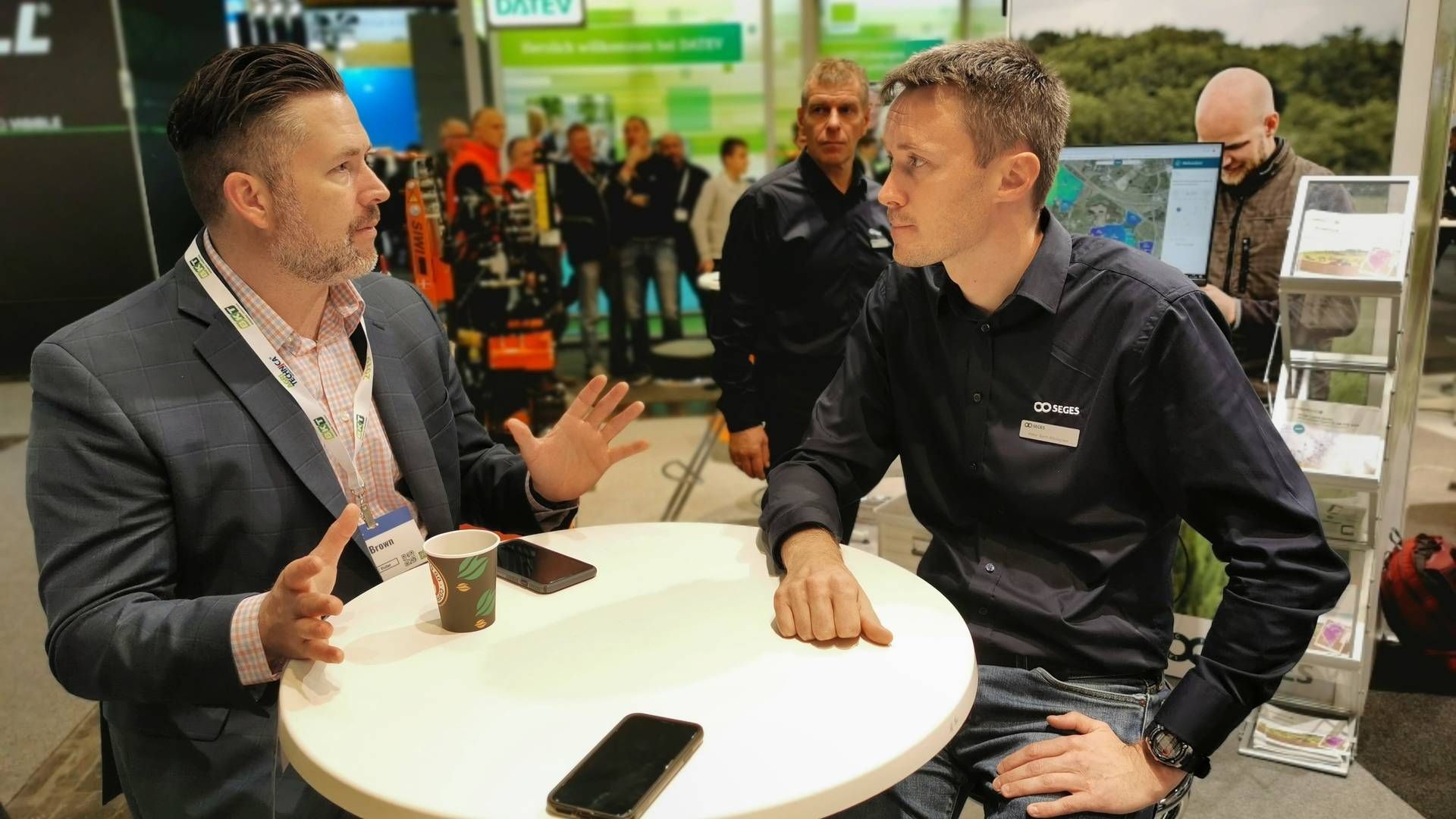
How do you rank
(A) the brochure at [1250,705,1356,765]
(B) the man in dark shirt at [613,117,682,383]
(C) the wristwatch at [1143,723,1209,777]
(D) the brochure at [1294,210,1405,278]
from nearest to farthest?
(C) the wristwatch at [1143,723,1209,777] < (D) the brochure at [1294,210,1405,278] < (A) the brochure at [1250,705,1356,765] < (B) the man in dark shirt at [613,117,682,383]

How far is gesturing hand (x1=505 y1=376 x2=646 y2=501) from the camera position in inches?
67.4

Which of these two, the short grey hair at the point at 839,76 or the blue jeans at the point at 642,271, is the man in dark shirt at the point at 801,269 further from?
the blue jeans at the point at 642,271

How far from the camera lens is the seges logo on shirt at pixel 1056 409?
1.53 metres

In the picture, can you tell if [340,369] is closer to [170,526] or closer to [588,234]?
[170,526]

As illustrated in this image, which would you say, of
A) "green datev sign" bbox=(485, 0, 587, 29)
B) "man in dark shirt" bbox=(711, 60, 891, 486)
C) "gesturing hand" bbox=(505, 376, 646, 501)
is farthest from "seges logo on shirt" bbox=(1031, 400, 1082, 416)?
"green datev sign" bbox=(485, 0, 587, 29)

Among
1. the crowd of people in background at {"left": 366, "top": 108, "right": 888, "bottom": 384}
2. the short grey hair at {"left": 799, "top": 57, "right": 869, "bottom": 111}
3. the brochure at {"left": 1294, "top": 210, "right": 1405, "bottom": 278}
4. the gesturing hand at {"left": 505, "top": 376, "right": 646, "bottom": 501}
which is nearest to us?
the gesturing hand at {"left": 505, "top": 376, "right": 646, "bottom": 501}

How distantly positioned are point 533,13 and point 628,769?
22.5ft

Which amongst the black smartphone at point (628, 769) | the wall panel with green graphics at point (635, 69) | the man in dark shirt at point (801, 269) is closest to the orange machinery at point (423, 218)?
the man in dark shirt at point (801, 269)

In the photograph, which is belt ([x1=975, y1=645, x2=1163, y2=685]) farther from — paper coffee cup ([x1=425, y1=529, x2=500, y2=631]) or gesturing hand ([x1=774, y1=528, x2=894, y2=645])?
paper coffee cup ([x1=425, y1=529, x2=500, y2=631])

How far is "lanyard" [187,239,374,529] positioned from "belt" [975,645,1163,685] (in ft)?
3.40

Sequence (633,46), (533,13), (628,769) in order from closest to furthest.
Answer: (628,769), (533,13), (633,46)

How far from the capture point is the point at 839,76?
130 inches

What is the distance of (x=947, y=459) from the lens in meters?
1.68

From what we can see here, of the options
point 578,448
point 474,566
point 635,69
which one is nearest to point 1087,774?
point 474,566
